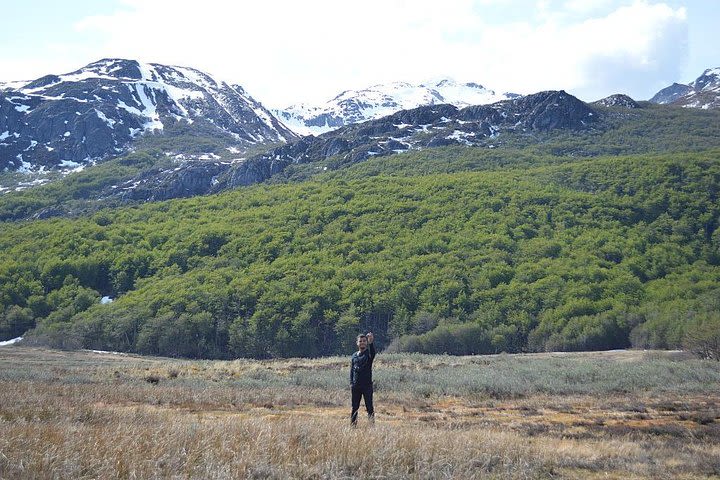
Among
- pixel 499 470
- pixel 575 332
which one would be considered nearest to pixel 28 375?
pixel 499 470

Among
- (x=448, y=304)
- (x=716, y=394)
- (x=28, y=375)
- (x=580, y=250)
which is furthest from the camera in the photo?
(x=580, y=250)

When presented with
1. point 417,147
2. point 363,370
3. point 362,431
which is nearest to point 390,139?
point 417,147

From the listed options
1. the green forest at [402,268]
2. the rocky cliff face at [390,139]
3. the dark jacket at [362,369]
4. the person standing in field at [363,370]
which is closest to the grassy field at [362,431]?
the person standing in field at [363,370]

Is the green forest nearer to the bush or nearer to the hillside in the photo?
the bush

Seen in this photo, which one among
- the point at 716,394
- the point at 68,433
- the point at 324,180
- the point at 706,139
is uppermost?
the point at 706,139

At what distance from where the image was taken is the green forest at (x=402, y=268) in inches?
2532

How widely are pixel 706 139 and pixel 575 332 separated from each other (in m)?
121

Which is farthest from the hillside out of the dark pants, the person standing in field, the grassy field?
the dark pants

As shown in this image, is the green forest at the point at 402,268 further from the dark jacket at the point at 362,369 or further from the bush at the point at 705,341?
the dark jacket at the point at 362,369

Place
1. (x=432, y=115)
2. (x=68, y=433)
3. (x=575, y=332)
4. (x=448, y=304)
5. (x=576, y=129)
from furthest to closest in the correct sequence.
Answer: (x=432, y=115)
(x=576, y=129)
(x=448, y=304)
(x=575, y=332)
(x=68, y=433)

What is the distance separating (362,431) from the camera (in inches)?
338

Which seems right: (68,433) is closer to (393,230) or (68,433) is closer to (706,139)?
(393,230)

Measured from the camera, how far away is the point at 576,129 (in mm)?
169000

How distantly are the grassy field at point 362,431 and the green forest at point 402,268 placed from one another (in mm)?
26494
